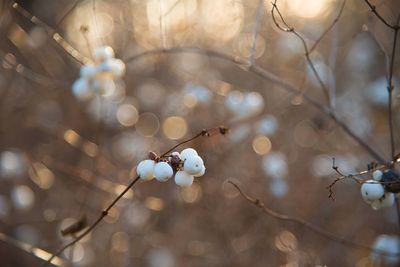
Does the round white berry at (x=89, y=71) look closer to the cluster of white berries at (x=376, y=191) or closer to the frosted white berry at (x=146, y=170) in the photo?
the frosted white berry at (x=146, y=170)

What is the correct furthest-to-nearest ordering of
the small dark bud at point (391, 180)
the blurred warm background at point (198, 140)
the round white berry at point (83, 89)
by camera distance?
the blurred warm background at point (198, 140)
the round white berry at point (83, 89)
the small dark bud at point (391, 180)

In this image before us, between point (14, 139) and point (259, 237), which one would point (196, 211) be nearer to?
point (259, 237)

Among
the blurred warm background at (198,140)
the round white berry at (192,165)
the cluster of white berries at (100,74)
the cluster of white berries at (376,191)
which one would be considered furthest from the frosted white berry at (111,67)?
the cluster of white berries at (376,191)

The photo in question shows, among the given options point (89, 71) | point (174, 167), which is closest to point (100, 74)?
point (89, 71)

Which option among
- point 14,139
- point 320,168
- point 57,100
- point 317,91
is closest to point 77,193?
point 14,139

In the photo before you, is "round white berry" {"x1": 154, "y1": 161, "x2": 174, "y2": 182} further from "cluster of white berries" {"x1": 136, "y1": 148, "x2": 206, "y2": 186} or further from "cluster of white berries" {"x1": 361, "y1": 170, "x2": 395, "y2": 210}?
"cluster of white berries" {"x1": 361, "y1": 170, "x2": 395, "y2": 210}

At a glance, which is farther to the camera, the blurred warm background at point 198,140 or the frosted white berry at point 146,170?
the blurred warm background at point 198,140

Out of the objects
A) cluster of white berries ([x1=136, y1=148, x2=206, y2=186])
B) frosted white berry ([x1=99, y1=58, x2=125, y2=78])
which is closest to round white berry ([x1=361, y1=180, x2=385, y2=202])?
cluster of white berries ([x1=136, y1=148, x2=206, y2=186])
